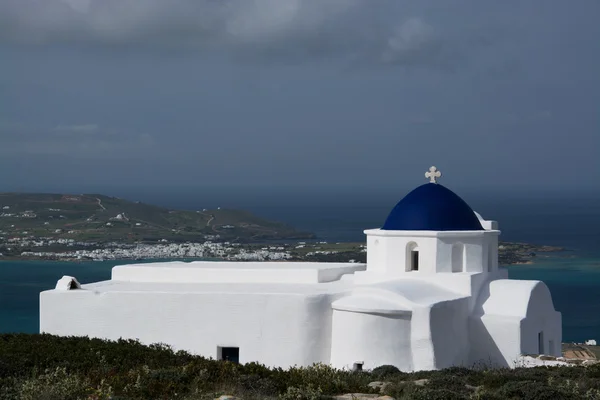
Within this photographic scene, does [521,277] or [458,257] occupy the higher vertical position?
[458,257]

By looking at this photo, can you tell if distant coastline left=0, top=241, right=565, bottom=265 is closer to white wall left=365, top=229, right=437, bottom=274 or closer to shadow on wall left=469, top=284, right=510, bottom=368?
white wall left=365, top=229, right=437, bottom=274

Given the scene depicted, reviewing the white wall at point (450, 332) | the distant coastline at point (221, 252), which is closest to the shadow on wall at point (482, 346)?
the white wall at point (450, 332)

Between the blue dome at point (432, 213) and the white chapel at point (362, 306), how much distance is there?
22mm

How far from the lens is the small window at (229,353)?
18469mm

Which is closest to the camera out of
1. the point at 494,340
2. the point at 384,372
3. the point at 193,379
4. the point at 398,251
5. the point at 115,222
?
Result: the point at 193,379

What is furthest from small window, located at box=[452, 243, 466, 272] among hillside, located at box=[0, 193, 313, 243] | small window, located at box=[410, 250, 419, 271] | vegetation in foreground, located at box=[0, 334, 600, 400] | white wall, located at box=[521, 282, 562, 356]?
hillside, located at box=[0, 193, 313, 243]

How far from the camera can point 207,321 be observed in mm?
18500

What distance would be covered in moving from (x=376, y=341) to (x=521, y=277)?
168 ft

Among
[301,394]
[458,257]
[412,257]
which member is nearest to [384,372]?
[412,257]

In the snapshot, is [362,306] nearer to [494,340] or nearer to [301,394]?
[494,340]

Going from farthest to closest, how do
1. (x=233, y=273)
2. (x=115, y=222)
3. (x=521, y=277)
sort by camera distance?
(x=115, y=222), (x=521, y=277), (x=233, y=273)

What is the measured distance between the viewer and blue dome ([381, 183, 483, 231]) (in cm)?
1977

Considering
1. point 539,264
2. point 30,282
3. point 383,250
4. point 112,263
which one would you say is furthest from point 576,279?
point 383,250

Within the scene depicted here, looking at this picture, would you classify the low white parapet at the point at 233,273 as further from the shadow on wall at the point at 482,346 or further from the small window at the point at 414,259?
the shadow on wall at the point at 482,346
